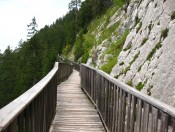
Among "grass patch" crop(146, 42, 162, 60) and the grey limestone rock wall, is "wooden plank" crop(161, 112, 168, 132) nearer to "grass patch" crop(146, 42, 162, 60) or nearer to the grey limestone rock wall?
the grey limestone rock wall

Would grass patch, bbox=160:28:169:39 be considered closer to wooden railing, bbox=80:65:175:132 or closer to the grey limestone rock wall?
the grey limestone rock wall

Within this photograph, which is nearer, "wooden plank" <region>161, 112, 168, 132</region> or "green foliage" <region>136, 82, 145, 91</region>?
"wooden plank" <region>161, 112, 168, 132</region>

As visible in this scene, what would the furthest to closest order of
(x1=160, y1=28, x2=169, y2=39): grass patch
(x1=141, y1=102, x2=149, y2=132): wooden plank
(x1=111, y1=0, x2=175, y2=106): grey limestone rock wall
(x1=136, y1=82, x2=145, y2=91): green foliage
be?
(x1=160, y1=28, x2=169, y2=39): grass patch, (x1=136, y1=82, x2=145, y2=91): green foliage, (x1=111, y1=0, x2=175, y2=106): grey limestone rock wall, (x1=141, y1=102, x2=149, y2=132): wooden plank

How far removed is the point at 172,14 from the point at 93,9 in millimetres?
58334

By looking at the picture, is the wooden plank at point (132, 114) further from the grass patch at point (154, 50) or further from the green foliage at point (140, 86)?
the grass patch at point (154, 50)

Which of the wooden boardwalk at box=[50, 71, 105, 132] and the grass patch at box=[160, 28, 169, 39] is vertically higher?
the grass patch at box=[160, 28, 169, 39]

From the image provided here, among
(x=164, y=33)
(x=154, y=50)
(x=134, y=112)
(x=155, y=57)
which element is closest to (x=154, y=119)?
(x=134, y=112)

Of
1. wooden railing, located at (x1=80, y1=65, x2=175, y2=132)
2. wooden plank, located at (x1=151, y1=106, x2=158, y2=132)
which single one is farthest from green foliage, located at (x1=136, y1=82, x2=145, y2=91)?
wooden plank, located at (x1=151, y1=106, x2=158, y2=132)

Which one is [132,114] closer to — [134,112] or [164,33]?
[134,112]

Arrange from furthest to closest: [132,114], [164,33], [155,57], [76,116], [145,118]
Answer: [164,33]
[155,57]
[76,116]
[132,114]
[145,118]

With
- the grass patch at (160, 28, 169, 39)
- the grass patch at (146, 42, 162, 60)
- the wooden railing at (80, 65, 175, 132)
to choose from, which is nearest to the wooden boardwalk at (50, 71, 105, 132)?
the wooden railing at (80, 65, 175, 132)

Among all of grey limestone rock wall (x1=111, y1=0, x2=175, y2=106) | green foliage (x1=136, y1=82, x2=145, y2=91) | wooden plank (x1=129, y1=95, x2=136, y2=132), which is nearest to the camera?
wooden plank (x1=129, y1=95, x2=136, y2=132)

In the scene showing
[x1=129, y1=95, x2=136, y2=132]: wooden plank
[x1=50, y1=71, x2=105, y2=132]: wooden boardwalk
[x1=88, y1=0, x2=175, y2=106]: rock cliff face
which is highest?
[x1=88, y1=0, x2=175, y2=106]: rock cliff face

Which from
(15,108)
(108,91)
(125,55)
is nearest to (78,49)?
(125,55)
